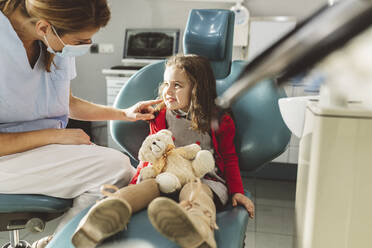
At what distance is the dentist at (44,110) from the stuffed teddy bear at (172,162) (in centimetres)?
8

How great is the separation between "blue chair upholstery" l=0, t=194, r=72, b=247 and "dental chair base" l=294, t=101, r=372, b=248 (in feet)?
2.29

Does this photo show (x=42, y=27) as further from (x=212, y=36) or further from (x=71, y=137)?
(x=212, y=36)

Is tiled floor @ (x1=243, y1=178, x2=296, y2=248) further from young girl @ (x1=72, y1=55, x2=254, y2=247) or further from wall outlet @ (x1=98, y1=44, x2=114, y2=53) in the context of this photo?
wall outlet @ (x1=98, y1=44, x2=114, y2=53)

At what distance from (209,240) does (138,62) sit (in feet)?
8.60

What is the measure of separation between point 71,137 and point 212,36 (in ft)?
1.93

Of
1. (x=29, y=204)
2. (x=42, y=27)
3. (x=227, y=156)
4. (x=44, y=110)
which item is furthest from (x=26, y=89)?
(x=227, y=156)

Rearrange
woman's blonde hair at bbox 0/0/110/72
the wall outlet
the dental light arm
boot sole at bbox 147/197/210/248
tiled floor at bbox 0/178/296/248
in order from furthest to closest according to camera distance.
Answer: the wall outlet, tiled floor at bbox 0/178/296/248, woman's blonde hair at bbox 0/0/110/72, boot sole at bbox 147/197/210/248, the dental light arm

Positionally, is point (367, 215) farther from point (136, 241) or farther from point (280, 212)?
point (280, 212)

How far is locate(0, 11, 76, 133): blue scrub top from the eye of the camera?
947 mm

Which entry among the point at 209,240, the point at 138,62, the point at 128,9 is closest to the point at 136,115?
the point at 209,240

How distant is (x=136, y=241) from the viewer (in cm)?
78

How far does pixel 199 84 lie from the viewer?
1.20m

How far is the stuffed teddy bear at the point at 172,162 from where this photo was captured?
104cm

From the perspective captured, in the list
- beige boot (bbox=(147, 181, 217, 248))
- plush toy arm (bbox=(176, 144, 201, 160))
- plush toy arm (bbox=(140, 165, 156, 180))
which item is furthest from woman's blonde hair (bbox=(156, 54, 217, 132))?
beige boot (bbox=(147, 181, 217, 248))
